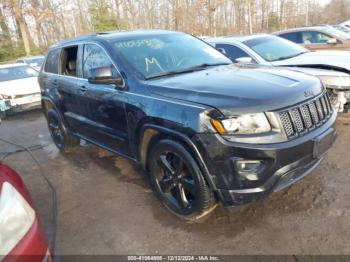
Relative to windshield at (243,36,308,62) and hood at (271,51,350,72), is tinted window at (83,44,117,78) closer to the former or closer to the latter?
hood at (271,51,350,72)

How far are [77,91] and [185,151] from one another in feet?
7.37

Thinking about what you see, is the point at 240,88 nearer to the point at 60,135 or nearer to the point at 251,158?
the point at 251,158

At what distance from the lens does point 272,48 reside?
6496 mm

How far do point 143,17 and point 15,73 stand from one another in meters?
25.7

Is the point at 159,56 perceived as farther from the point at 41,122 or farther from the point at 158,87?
the point at 41,122

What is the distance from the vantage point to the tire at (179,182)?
113 inches

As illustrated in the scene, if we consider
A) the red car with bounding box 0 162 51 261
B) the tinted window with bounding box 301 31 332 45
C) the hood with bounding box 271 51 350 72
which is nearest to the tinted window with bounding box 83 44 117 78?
the red car with bounding box 0 162 51 261

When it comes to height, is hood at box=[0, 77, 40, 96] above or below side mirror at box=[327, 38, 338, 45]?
below

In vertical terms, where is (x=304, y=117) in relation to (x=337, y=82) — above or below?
above

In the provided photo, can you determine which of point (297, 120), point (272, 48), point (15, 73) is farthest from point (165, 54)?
point (15, 73)

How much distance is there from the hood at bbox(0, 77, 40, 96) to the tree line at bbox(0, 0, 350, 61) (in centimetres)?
1840

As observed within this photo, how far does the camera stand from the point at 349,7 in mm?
48156

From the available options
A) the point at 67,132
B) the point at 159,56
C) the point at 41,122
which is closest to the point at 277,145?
the point at 159,56

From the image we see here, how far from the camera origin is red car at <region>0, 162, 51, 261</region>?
1813mm
